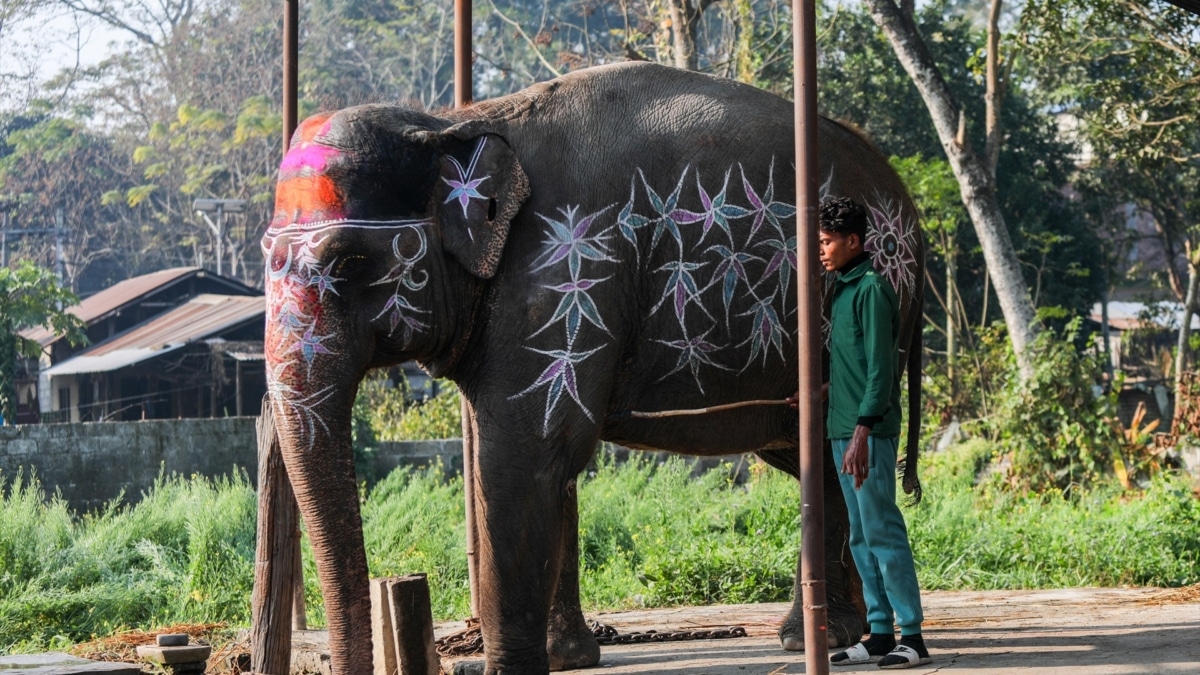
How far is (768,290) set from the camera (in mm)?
5520

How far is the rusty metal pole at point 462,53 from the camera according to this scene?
6230 millimetres

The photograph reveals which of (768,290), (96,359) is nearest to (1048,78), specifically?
(96,359)

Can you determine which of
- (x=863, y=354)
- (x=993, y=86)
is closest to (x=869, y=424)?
(x=863, y=354)

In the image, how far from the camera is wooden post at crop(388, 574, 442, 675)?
17.0 ft

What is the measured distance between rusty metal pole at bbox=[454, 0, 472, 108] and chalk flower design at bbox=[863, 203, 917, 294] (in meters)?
1.83

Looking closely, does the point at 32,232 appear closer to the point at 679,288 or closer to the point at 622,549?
the point at 622,549

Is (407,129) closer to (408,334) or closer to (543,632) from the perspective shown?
(408,334)

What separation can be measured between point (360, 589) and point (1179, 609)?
4351mm

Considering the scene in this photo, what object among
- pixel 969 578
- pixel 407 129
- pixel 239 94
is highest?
pixel 239 94

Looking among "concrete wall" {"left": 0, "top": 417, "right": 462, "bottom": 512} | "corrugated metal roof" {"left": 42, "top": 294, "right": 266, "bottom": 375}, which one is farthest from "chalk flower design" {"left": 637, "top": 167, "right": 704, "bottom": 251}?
"corrugated metal roof" {"left": 42, "top": 294, "right": 266, "bottom": 375}

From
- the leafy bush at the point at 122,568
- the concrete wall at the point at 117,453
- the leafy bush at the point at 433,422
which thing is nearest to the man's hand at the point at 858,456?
the leafy bush at the point at 122,568

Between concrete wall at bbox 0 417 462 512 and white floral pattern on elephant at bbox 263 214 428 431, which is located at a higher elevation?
white floral pattern on elephant at bbox 263 214 428 431

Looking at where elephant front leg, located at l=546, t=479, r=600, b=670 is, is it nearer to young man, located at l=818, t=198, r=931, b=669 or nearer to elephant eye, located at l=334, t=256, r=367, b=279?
young man, located at l=818, t=198, r=931, b=669

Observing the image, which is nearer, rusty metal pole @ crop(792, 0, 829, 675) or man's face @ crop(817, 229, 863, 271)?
rusty metal pole @ crop(792, 0, 829, 675)
